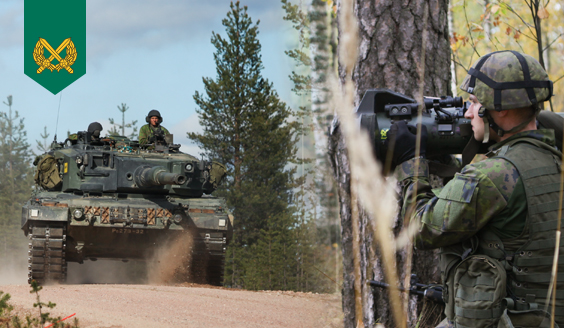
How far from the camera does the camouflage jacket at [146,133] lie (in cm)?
1255

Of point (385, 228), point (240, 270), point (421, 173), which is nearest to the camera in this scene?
point (385, 228)

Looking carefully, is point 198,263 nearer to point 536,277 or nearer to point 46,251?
point 46,251

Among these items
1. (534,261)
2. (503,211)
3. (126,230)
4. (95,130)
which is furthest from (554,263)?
(95,130)

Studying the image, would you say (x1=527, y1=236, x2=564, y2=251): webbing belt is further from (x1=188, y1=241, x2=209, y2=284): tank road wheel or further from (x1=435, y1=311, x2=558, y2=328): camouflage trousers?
(x1=188, y1=241, x2=209, y2=284): tank road wheel

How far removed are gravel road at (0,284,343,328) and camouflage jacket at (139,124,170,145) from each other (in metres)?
4.02

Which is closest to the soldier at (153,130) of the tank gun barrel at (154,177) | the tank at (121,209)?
the tank at (121,209)

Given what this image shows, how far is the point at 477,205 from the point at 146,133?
11167mm

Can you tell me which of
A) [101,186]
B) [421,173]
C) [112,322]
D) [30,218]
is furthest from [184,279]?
[421,173]

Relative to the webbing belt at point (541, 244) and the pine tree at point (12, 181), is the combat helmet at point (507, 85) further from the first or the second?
the pine tree at point (12, 181)

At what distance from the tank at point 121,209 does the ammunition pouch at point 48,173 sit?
19 mm

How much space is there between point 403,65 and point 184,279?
8.95 metres

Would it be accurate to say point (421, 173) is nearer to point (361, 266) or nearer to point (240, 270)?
point (361, 266)

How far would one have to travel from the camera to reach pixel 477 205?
2250 millimetres

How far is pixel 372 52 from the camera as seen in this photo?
3713 mm
